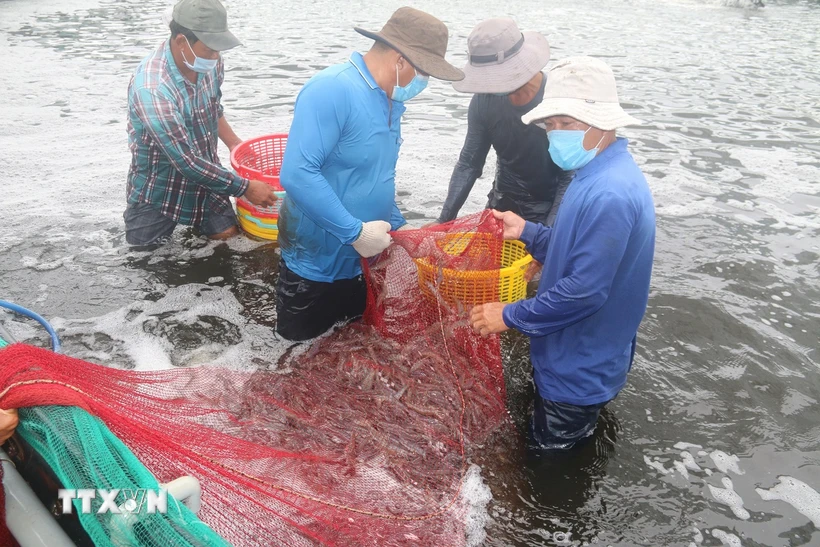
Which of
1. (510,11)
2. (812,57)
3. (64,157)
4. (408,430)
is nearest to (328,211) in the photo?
(408,430)

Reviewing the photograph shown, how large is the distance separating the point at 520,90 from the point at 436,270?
1.87 metres

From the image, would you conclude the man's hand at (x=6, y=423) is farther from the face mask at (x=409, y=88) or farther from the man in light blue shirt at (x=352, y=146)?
the face mask at (x=409, y=88)

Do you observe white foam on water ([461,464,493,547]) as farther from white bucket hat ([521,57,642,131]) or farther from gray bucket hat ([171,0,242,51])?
gray bucket hat ([171,0,242,51])

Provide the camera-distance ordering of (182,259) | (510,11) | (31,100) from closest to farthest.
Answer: (182,259), (31,100), (510,11)

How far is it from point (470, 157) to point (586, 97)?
100 inches

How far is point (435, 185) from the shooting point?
8961 mm

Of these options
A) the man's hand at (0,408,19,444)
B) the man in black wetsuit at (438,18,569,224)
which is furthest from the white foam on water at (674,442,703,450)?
the man's hand at (0,408,19,444)

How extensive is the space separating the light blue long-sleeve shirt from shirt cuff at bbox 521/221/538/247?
1.10 meters

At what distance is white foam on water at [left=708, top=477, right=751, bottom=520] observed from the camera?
398 cm

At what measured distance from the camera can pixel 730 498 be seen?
408 centimetres

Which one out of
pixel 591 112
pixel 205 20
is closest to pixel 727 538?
pixel 591 112

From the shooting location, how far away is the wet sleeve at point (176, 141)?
18.5ft

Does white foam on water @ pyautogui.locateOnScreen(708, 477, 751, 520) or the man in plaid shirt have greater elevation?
the man in plaid shirt

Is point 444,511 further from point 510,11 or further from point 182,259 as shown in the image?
point 510,11
